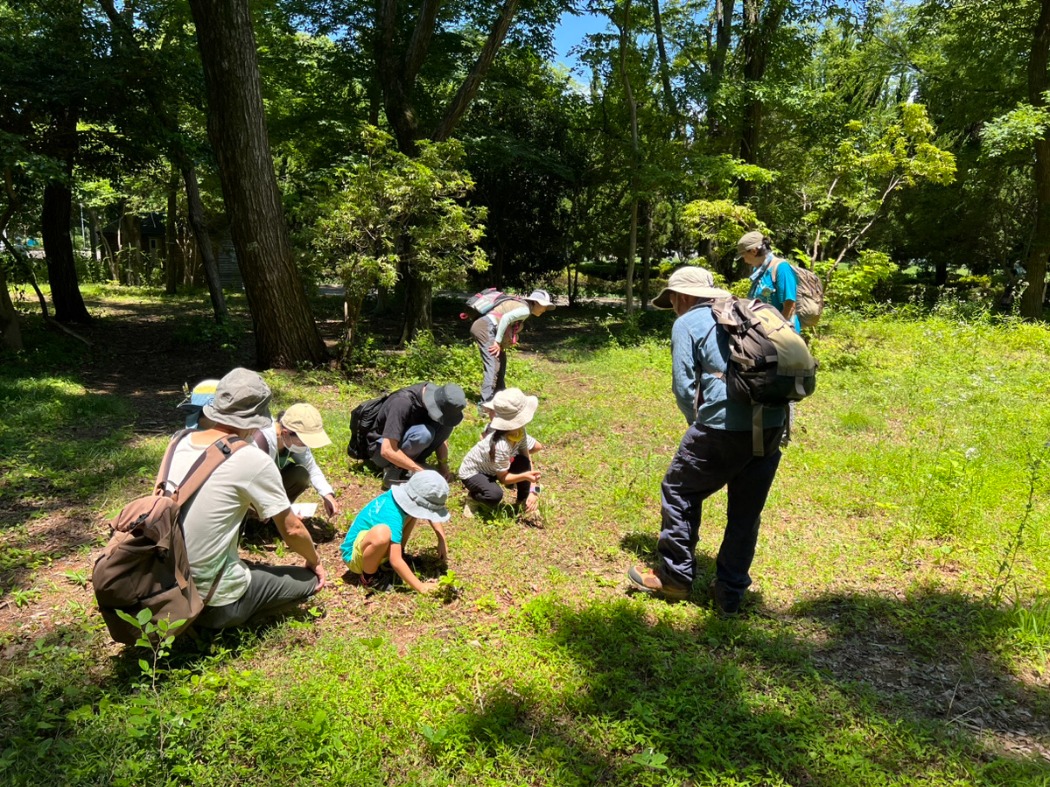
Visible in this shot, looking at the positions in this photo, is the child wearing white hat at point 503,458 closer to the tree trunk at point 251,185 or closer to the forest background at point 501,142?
the forest background at point 501,142

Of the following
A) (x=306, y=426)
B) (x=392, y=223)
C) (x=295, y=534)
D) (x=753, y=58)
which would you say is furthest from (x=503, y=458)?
(x=753, y=58)

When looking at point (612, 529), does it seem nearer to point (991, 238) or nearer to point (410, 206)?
point (410, 206)

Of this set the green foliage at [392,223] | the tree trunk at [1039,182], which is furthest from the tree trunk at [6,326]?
the tree trunk at [1039,182]

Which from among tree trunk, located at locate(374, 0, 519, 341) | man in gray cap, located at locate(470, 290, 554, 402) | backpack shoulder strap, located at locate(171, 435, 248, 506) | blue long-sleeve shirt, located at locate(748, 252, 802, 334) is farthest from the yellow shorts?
tree trunk, located at locate(374, 0, 519, 341)

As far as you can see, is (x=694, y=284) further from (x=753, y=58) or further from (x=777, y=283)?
(x=753, y=58)

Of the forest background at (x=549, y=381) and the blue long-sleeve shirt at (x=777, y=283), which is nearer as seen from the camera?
the forest background at (x=549, y=381)

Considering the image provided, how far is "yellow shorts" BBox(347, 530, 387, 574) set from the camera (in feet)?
11.1

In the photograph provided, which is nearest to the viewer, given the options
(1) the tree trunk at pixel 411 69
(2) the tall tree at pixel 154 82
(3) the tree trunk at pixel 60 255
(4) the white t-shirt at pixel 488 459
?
(4) the white t-shirt at pixel 488 459

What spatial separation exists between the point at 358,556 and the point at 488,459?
1231 mm

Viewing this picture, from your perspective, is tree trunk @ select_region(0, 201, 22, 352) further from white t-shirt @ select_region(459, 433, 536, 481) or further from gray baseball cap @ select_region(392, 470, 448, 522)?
gray baseball cap @ select_region(392, 470, 448, 522)

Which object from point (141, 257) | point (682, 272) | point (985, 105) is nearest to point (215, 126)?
point (682, 272)

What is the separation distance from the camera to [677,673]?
289 centimetres

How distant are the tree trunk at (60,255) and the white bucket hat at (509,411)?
35.3ft

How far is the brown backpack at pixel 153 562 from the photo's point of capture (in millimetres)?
2451
